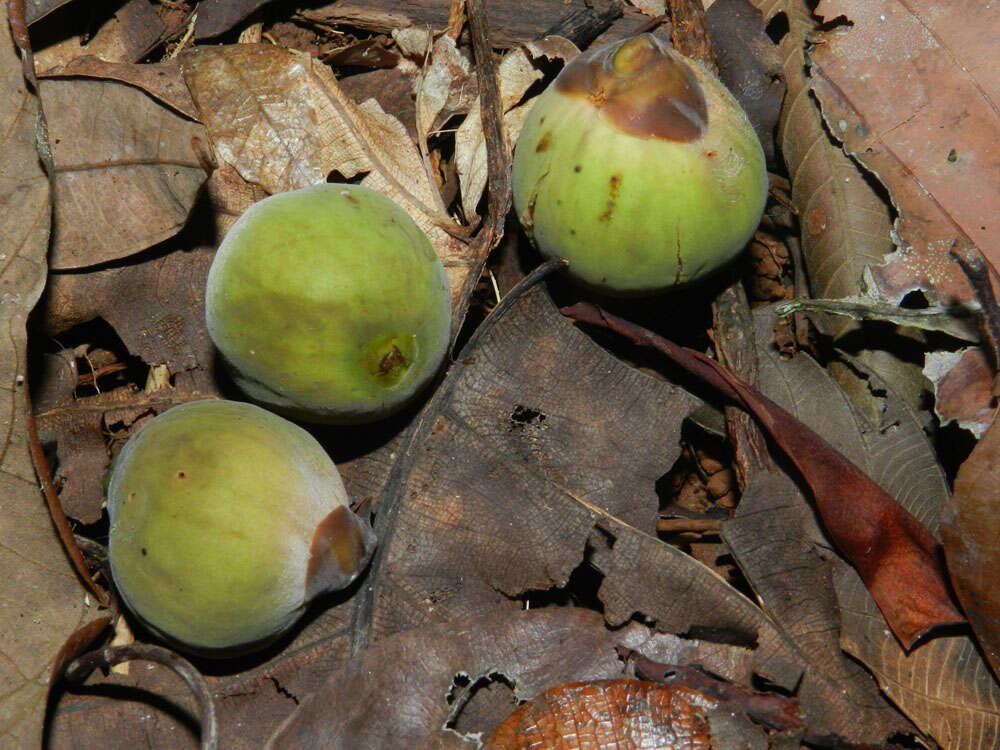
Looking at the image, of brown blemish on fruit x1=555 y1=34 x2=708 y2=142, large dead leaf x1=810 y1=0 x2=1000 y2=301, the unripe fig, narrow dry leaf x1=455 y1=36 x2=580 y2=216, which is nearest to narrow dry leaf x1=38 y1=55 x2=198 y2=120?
narrow dry leaf x1=455 y1=36 x2=580 y2=216

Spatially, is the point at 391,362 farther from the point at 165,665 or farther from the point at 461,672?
the point at 165,665

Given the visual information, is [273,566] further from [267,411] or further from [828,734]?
[828,734]

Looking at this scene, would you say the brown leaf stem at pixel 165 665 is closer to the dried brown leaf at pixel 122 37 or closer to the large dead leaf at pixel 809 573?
the large dead leaf at pixel 809 573

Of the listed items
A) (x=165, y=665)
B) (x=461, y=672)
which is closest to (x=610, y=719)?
(x=461, y=672)

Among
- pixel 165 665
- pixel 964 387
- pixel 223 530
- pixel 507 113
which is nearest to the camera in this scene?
pixel 223 530

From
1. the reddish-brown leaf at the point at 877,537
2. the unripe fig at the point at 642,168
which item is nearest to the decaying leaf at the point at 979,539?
the reddish-brown leaf at the point at 877,537

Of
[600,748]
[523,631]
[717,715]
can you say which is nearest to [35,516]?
[523,631]

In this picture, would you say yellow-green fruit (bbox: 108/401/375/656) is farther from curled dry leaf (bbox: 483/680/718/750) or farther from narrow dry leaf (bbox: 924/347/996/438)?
narrow dry leaf (bbox: 924/347/996/438)
